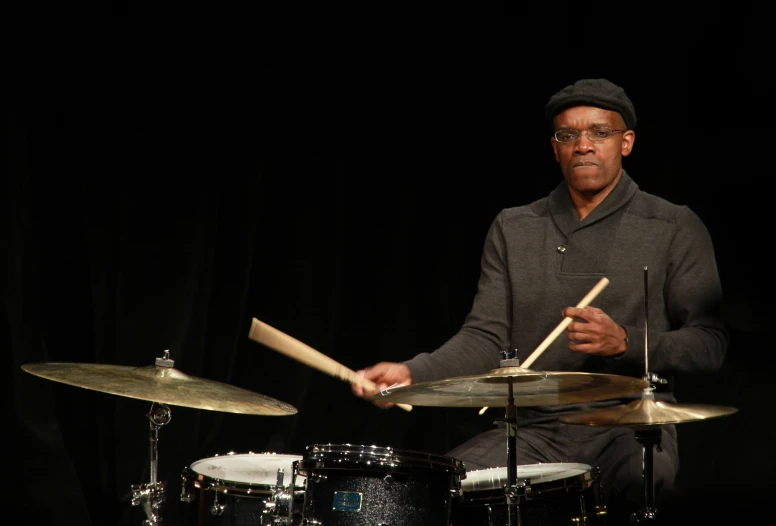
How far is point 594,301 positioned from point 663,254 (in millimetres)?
244

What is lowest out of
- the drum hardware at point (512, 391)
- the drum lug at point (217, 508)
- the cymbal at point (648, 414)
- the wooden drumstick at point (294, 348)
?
the drum lug at point (217, 508)

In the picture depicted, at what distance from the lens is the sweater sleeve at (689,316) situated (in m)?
2.60

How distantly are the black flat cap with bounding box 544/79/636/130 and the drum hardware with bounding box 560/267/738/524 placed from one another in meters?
0.97

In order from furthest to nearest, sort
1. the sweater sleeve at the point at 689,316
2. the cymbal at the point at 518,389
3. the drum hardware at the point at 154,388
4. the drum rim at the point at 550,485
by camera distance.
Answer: the sweater sleeve at the point at 689,316, the drum hardware at the point at 154,388, the drum rim at the point at 550,485, the cymbal at the point at 518,389

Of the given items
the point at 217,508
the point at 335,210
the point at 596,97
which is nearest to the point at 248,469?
the point at 217,508

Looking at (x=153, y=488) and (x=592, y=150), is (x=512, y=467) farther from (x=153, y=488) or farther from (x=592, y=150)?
(x=592, y=150)

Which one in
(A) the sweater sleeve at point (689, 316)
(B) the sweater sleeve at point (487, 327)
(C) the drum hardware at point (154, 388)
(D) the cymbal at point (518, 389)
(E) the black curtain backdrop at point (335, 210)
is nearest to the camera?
(D) the cymbal at point (518, 389)

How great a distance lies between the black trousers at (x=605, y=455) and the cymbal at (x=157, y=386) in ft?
2.19

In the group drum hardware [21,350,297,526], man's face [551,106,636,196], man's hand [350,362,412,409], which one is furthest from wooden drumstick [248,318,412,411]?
man's face [551,106,636,196]

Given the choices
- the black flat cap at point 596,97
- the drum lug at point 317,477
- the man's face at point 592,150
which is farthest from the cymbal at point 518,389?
the black flat cap at point 596,97

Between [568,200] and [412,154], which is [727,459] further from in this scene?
[412,154]

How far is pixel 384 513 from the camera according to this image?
6.84 feet

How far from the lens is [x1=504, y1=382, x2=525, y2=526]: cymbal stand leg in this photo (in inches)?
80.4

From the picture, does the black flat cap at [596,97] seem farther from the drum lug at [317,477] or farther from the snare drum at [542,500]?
the drum lug at [317,477]
